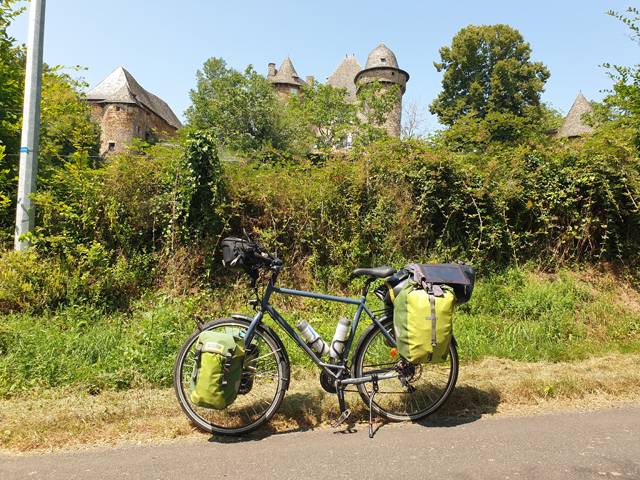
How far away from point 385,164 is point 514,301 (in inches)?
112

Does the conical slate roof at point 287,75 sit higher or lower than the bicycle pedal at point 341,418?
higher

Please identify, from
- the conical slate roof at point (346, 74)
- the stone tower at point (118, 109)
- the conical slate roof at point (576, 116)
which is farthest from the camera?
the conical slate roof at point (346, 74)

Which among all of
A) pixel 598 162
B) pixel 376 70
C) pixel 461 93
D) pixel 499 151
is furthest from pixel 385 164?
pixel 376 70

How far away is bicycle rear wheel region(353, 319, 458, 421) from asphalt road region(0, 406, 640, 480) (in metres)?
0.21

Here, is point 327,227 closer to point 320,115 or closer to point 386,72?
point 320,115

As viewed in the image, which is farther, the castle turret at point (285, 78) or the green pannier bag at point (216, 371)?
the castle turret at point (285, 78)

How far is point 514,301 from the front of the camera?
6.33 m

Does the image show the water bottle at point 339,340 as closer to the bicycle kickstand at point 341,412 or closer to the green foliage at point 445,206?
the bicycle kickstand at point 341,412

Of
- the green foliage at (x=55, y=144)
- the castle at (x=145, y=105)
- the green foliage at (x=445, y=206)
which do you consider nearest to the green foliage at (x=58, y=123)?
the green foliage at (x=55, y=144)

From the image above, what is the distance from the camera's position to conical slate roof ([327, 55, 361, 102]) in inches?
2130

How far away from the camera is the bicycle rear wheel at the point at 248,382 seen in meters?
3.27

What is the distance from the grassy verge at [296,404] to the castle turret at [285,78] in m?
55.4

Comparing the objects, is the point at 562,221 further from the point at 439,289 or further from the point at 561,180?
the point at 439,289

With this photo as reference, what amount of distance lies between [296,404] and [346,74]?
2203 inches
